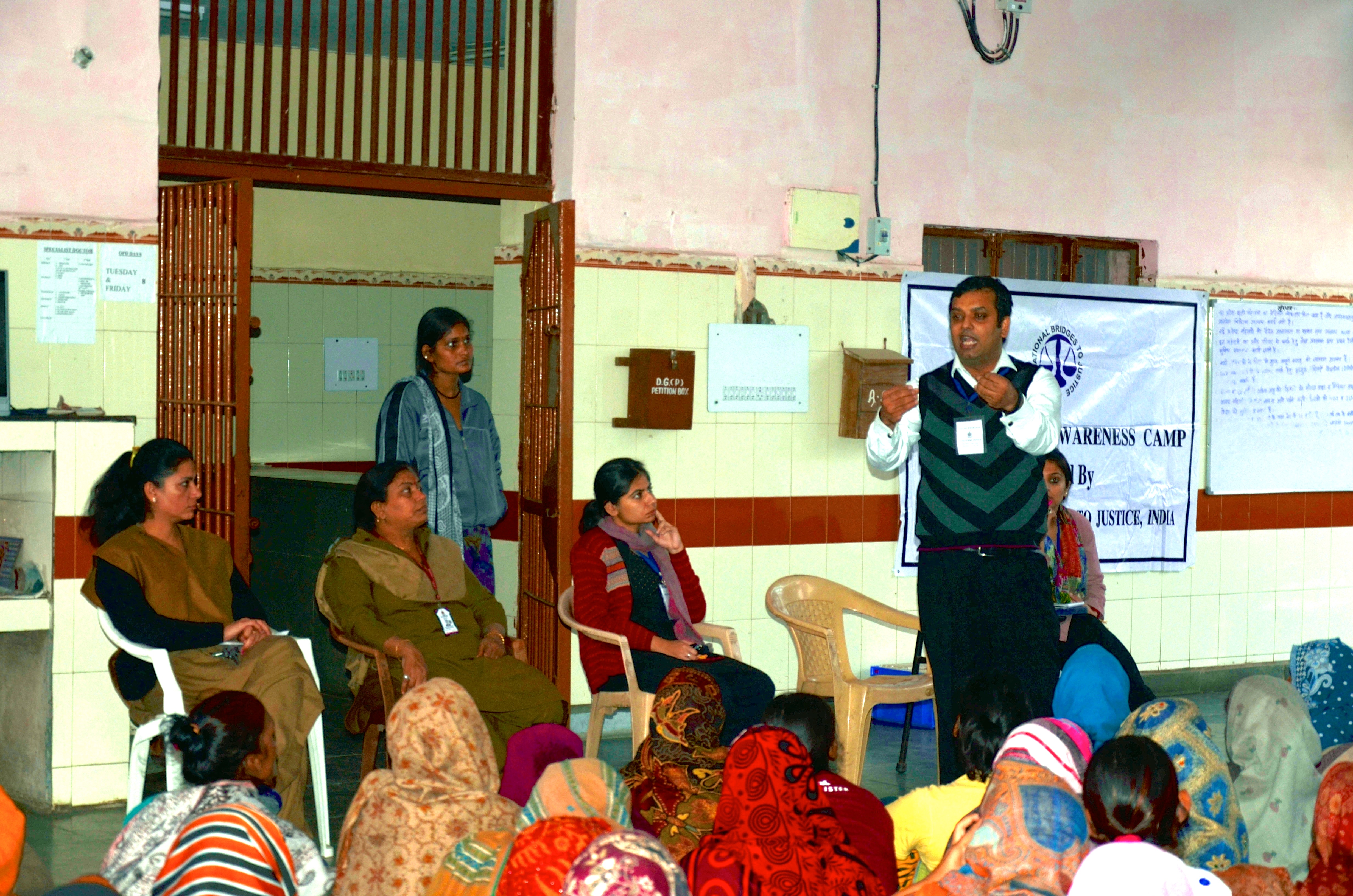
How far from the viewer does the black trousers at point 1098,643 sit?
484 centimetres

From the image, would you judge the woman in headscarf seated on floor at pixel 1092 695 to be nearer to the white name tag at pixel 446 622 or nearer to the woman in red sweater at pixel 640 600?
the woman in red sweater at pixel 640 600

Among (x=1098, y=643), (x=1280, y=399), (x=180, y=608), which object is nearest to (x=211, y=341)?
(x=180, y=608)

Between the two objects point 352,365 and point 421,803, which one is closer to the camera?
point 421,803

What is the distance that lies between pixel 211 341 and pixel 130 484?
0.88 metres

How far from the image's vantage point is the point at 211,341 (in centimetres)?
498

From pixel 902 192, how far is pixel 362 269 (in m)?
3.68

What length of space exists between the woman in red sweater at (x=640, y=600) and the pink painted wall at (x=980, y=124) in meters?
1.34

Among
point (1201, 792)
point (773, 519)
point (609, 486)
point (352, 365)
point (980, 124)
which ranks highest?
point (980, 124)

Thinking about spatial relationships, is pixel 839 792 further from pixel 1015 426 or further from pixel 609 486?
pixel 609 486

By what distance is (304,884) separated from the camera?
2.71m

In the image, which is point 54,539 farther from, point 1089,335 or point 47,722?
point 1089,335

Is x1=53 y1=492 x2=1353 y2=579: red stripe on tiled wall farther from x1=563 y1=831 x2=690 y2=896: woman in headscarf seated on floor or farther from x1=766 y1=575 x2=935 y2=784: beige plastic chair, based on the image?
x1=563 y1=831 x2=690 y2=896: woman in headscarf seated on floor

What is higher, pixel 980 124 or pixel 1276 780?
pixel 980 124

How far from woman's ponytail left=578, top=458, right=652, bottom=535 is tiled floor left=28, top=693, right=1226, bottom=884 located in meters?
1.04
